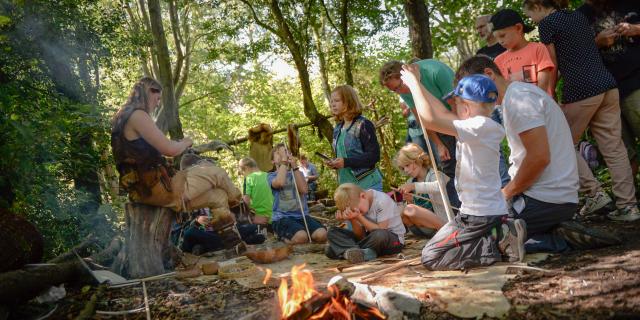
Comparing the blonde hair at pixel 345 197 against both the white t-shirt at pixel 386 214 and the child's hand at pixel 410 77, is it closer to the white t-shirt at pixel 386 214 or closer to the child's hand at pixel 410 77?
the white t-shirt at pixel 386 214

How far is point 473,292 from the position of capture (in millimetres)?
2520

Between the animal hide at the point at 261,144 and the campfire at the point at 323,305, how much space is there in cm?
585

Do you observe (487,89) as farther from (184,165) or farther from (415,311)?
(184,165)

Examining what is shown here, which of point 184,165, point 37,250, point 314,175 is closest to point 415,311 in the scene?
point 37,250

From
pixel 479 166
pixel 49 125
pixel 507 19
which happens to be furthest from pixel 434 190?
pixel 49 125

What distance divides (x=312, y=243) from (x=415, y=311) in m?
3.22

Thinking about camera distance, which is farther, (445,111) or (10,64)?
(10,64)

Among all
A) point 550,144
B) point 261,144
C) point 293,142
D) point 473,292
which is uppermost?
point 261,144

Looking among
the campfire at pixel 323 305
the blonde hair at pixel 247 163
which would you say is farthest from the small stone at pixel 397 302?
the blonde hair at pixel 247 163

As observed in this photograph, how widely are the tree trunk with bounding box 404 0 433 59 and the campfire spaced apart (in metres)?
4.96

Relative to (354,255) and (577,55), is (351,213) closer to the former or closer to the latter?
(354,255)

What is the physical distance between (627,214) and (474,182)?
5.63 feet

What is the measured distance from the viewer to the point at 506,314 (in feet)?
7.25

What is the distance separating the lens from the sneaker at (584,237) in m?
3.06
